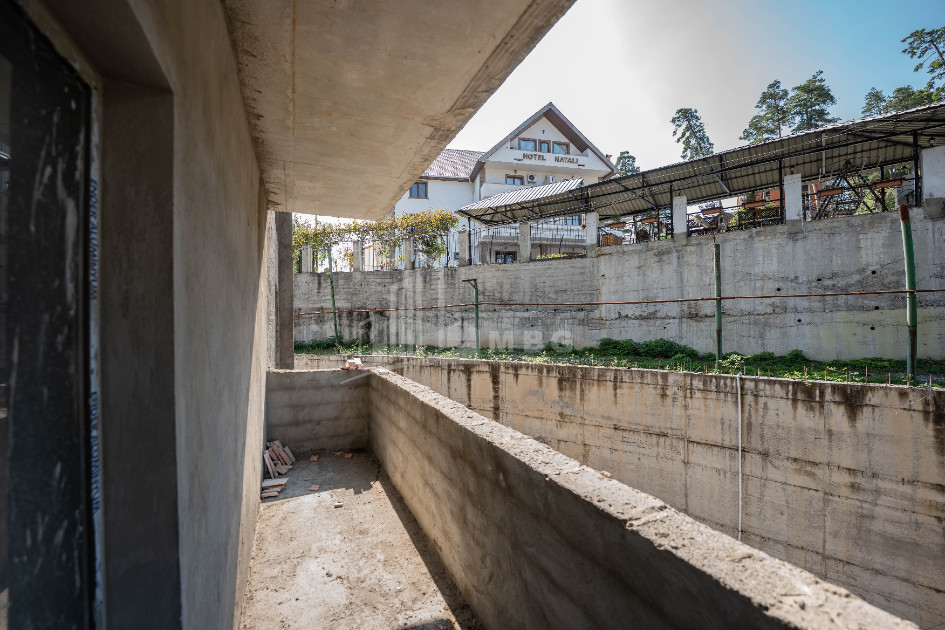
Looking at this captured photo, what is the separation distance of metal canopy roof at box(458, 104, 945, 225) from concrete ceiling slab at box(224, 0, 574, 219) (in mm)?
12048

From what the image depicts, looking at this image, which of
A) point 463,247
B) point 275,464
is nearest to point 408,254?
point 463,247

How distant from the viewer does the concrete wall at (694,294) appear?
9297 mm

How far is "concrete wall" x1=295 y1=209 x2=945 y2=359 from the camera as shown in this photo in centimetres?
930

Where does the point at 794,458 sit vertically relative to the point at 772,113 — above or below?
below

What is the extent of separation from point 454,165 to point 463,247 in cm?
1540

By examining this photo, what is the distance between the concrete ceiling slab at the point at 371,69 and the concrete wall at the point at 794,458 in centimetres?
639

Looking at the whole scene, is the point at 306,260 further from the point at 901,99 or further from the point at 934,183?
the point at 901,99

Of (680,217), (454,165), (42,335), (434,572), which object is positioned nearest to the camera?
(42,335)

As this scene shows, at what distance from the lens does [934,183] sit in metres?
9.02

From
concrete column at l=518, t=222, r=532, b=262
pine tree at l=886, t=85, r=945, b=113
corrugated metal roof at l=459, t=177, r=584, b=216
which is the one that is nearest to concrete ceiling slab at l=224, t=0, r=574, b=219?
concrete column at l=518, t=222, r=532, b=262

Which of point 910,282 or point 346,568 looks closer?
point 346,568

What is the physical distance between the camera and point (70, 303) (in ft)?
3.49

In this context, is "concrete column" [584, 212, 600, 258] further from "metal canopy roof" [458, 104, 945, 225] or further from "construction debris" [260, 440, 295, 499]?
"construction debris" [260, 440, 295, 499]

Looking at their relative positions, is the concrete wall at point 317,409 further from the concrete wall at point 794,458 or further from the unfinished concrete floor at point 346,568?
the concrete wall at point 794,458
